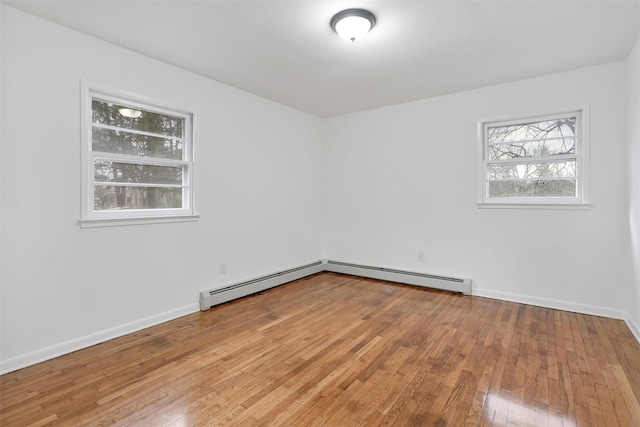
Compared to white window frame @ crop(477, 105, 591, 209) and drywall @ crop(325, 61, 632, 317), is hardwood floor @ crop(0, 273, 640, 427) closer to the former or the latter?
drywall @ crop(325, 61, 632, 317)

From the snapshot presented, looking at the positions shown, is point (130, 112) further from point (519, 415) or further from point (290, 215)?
point (519, 415)

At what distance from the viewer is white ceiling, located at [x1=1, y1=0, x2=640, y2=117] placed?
222cm

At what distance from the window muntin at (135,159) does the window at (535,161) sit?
3.59 meters

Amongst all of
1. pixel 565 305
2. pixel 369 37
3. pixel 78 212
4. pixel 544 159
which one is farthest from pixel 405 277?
pixel 78 212

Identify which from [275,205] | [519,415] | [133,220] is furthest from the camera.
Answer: [275,205]

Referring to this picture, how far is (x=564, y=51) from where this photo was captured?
288 cm

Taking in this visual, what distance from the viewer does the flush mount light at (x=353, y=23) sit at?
7.40 feet

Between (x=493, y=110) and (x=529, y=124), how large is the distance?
0.43 meters

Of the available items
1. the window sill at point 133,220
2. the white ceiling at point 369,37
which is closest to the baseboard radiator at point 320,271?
the window sill at point 133,220

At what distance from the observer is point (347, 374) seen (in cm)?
215

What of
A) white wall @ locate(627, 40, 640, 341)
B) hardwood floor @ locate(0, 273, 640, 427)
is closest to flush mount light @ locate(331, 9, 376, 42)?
white wall @ locate(627, 40, 640, 341)

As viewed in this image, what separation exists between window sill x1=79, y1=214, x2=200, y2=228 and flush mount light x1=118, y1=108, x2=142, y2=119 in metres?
0.98

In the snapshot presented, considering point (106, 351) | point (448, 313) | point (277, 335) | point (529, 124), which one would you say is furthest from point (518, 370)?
point (106, 351)

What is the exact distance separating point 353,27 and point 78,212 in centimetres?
265
